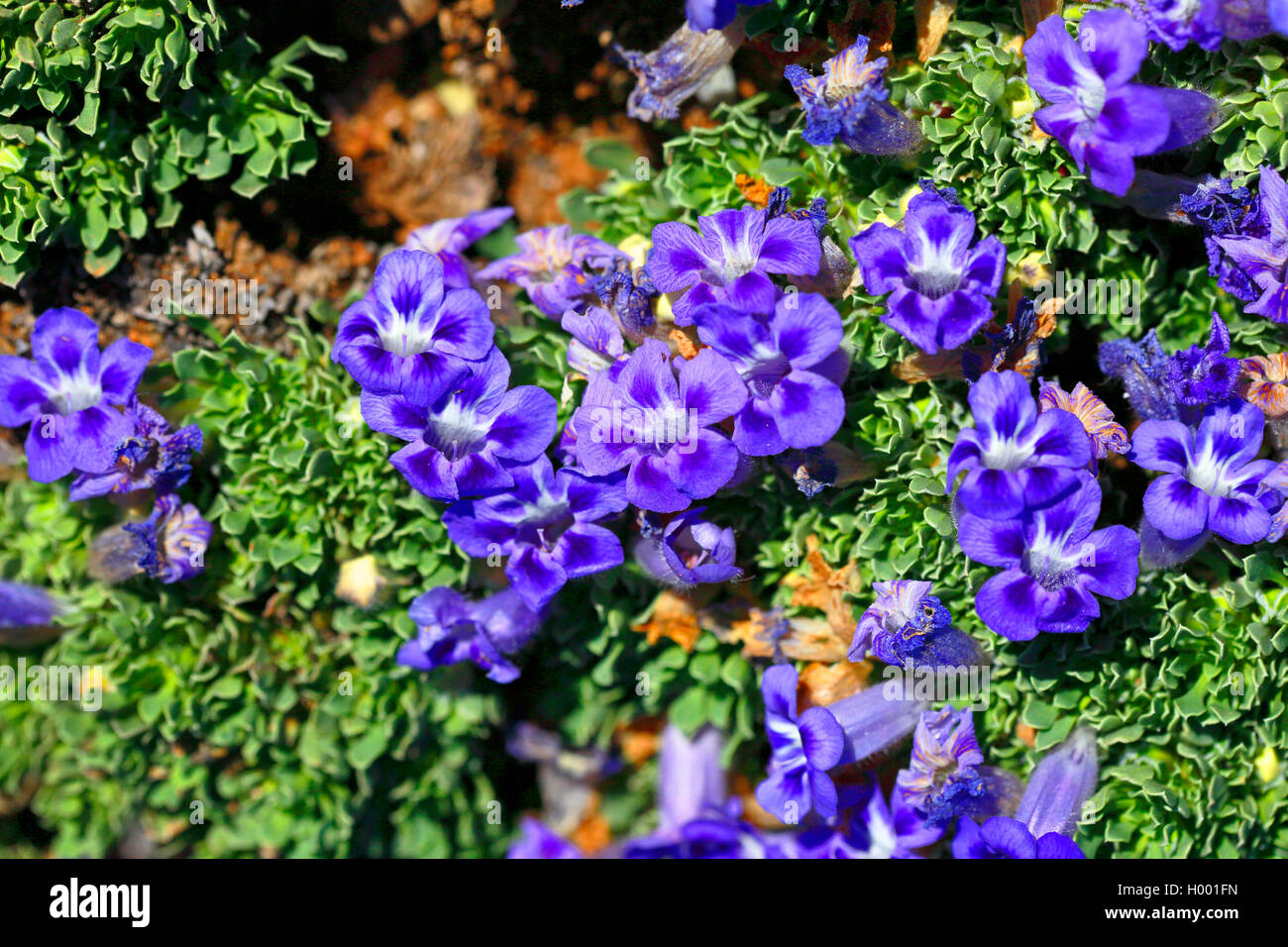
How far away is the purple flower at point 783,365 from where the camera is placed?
2.55 meters

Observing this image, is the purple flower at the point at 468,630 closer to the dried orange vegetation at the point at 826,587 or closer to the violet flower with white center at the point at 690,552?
the violet flower with white center at the point at 690,552

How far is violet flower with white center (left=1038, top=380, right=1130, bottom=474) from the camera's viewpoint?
2.69 m

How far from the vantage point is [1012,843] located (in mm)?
2695

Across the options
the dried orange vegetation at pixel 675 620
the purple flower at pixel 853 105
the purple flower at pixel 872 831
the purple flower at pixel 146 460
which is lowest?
the purple flower at pixel 872 831

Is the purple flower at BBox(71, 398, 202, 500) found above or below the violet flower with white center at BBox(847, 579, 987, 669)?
above

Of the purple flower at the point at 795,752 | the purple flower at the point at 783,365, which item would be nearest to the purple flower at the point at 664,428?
the purple flower at the point at 783,365

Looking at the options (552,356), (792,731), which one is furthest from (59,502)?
(792,731)

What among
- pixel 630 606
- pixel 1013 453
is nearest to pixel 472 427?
pixel 630 606

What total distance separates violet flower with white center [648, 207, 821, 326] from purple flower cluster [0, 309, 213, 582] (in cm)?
148

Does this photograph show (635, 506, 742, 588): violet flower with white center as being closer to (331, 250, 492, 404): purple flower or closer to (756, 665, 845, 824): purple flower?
(756, 665, 845, 824): purple flower

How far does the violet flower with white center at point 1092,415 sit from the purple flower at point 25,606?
3.01 metres

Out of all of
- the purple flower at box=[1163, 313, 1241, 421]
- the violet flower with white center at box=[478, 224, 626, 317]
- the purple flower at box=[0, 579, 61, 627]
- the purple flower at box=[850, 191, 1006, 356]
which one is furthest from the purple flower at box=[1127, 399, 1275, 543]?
the purple flower at box=[0, 579, 61, 627]

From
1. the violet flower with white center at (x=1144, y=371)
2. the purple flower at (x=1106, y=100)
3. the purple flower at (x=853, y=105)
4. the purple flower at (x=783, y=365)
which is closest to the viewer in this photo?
the purple flower at (x=1106, y=100)

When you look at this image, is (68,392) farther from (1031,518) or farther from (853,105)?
(1031,518)
